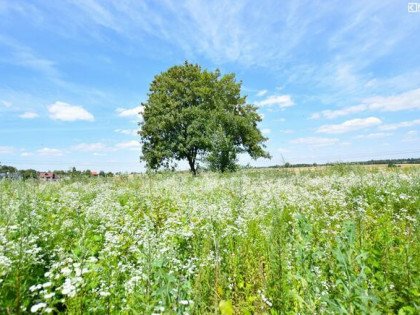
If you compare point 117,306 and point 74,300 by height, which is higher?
point 74,300

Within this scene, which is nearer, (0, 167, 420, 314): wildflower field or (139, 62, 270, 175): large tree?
(0, 167, 420, 314): wildflower field

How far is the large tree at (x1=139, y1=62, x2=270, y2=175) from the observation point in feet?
92.1

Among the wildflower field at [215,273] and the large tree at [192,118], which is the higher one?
the large tree at [192,118]

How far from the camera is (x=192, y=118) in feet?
95.3

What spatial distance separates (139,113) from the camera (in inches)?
1329

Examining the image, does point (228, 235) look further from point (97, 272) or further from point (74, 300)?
point (74, 300)

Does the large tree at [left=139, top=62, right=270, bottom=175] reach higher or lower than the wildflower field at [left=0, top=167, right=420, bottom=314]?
higher

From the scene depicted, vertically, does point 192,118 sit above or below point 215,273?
above

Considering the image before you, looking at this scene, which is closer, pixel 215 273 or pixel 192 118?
pixel 215 273

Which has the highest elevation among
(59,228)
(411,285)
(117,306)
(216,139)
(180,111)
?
(180,111)

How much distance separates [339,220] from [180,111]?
26.2 meters

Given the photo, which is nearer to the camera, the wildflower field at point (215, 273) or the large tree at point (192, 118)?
the wildflower field at point (215, 273)

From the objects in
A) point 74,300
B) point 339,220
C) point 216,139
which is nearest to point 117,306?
point 74,300

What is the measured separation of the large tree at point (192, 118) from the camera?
2808 cm
